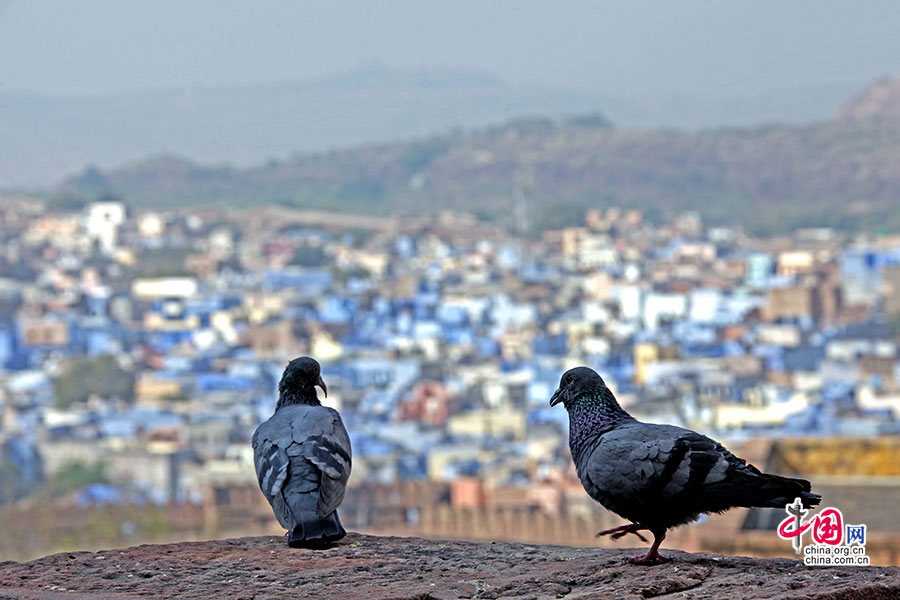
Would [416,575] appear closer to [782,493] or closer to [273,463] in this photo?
[273,463]

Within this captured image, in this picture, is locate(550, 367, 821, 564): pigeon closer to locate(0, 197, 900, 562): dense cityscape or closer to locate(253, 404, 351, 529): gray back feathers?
locate(253, 404, 351, 529): gray back feathers

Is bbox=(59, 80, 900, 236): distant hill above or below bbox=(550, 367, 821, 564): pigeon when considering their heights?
above

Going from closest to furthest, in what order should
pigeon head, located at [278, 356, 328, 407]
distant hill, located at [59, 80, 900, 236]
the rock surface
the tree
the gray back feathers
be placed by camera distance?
the rock surface
the gray back feathers
pigeon head, located at [278, 356, 328, 407]
the tree
distant hill, located at [59, 80, 900, 236]

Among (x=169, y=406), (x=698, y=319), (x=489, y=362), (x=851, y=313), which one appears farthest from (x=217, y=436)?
(x=851, y=313)

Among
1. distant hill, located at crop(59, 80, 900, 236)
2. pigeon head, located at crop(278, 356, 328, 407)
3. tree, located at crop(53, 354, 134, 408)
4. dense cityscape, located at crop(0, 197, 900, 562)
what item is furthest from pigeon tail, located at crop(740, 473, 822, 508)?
distant hill, located at crop(59, 80, 900, 236)

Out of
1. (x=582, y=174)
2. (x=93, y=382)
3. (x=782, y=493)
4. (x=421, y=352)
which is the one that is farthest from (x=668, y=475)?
(x=582, y=174)

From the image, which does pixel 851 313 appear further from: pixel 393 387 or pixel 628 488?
pixel 628 488

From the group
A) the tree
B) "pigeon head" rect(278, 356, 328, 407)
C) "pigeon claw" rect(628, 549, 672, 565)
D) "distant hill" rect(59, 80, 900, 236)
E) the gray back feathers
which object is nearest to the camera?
"pigeon claw" rect(628, 549, 672, 565)
